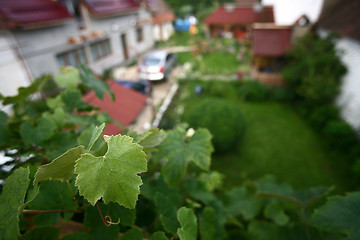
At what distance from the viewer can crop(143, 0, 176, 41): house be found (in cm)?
1840

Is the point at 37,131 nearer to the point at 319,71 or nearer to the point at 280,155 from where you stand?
the point at 280,155

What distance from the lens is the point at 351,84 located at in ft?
24.0

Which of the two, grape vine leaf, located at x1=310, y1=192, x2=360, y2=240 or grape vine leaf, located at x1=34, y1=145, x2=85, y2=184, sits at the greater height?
grape vine leaf, located at x1=34, y1=145, x2=85, y2=184

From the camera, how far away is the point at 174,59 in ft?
47.3

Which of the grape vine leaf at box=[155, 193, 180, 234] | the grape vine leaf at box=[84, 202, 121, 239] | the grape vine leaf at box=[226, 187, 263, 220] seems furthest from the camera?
the grape vine leaf at box=[226, 187, 263, 220]

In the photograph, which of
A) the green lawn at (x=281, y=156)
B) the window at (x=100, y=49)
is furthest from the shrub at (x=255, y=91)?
the window at (x=100, y=49)

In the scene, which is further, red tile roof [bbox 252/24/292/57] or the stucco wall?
red tile roof [bbox 252/24/292/57]

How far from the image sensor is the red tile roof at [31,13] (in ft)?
24.6

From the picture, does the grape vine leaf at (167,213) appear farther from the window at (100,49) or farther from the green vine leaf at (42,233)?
the window at (100,49)

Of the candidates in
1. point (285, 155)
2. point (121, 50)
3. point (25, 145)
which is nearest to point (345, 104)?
point (285, 155)

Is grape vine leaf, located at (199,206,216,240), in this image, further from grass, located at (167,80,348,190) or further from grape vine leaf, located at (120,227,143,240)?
grass, located at (167,80,348,190)

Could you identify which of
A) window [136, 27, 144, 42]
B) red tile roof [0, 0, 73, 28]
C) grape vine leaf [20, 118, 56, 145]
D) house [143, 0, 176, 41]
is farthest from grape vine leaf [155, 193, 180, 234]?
house [143, 0, 176, 41]

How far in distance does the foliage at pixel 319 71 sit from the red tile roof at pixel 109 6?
35.2 ft

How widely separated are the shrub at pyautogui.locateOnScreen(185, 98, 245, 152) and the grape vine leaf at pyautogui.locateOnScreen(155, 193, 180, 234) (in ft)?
17.2
